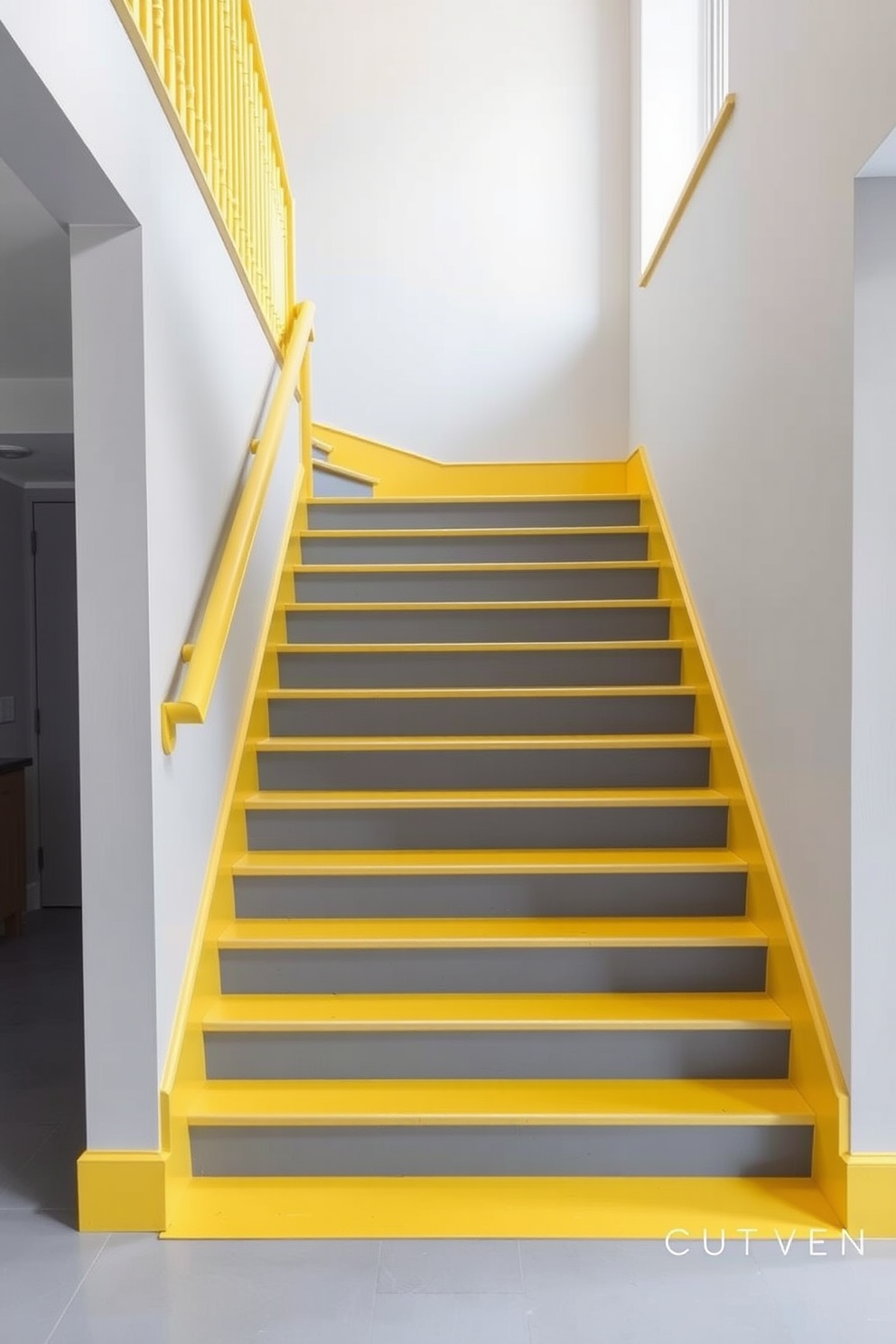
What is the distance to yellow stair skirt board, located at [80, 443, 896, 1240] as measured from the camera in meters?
2.15

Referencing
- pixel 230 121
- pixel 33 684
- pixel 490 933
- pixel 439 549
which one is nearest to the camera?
pixel 490 933

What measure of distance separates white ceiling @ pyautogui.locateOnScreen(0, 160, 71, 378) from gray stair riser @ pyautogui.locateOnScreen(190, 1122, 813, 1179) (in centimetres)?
206

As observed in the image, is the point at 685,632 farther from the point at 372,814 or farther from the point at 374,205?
the point at 374,205

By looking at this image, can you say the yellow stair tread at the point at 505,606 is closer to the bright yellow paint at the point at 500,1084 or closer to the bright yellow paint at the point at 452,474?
the bright yellow paint at the point at 500,1084

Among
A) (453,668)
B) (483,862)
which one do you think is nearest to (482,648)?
(453,668)

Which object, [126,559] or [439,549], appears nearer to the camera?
[126,559]

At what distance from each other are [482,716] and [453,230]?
2968mm

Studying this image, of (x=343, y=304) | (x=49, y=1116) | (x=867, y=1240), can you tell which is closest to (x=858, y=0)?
(x=867, y=1240)

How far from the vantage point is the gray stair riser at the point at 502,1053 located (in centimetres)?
243

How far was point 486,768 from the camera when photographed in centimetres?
315

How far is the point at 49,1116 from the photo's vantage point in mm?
2695

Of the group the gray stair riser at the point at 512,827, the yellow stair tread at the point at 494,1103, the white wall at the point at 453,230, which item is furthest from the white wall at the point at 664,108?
the yellow stair tread at the point at 494,1103

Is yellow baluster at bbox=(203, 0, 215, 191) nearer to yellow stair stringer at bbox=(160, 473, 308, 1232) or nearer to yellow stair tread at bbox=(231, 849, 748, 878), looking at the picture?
yellow stair stringer at bbox=(160, 473, 308, 1232)

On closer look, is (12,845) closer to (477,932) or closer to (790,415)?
(477,932)
